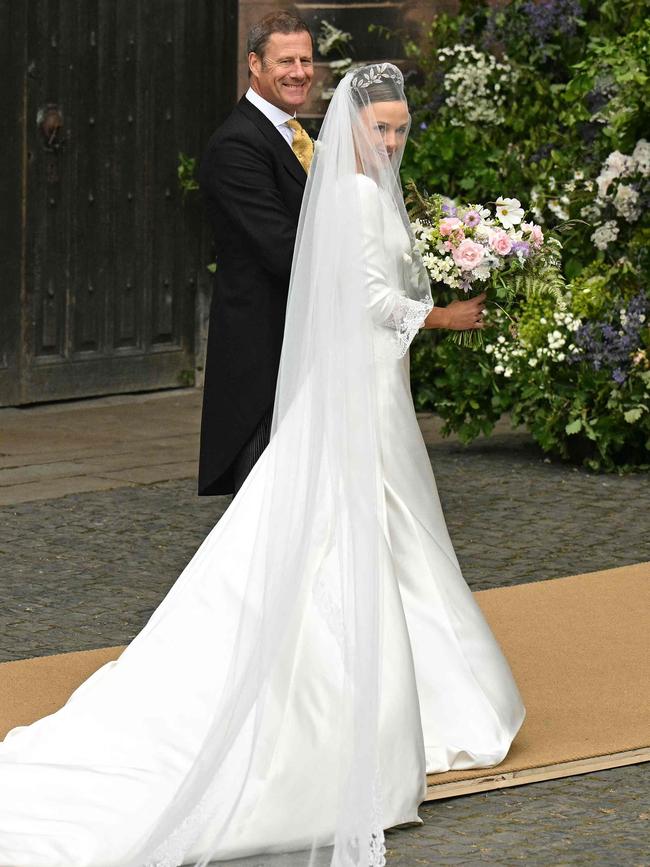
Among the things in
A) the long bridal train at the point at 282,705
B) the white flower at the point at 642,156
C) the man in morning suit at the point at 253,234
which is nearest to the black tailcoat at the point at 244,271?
the man in morning suit at the point at 253,234

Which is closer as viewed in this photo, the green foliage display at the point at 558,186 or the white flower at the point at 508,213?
the white flower at the point at 508,213

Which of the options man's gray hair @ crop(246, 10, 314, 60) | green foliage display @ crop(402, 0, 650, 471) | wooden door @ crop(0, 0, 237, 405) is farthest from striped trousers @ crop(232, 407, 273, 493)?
wooden door @ crop(0, 0, 237, 405)

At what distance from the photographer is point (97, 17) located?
992 cm

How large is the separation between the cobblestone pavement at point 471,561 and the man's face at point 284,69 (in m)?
1.77

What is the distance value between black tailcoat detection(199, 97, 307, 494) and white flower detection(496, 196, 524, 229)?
0.63 meters

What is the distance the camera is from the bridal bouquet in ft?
15.3

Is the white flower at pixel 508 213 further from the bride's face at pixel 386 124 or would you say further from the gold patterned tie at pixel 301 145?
the gold patterned tie at pixel 301 145

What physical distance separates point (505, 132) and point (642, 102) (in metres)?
1.53

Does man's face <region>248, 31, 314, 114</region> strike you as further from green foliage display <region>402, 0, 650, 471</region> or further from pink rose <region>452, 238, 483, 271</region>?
green foliage display <region>402, 0, 650, 471</region>

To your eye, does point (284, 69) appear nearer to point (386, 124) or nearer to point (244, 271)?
point (244, 271)

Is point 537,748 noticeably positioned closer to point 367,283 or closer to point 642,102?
point 367,283

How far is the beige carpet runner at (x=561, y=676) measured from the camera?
4.55 m

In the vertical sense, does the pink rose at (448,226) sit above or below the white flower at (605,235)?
above

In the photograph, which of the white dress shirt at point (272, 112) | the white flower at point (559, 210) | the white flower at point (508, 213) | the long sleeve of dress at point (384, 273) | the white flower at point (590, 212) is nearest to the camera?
the long sleeve of dress at point (384, 273)
